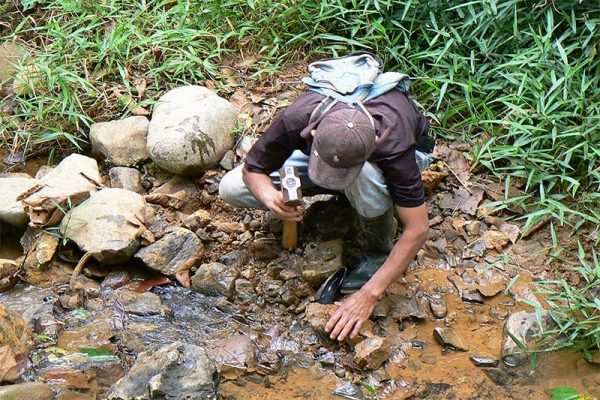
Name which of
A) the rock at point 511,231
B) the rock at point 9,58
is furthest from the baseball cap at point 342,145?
the rock at point 9,58

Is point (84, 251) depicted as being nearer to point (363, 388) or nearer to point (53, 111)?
point (53, 111)

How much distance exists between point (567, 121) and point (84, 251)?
2640 mm

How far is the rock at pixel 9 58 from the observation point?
16.5 ft

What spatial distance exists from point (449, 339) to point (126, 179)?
6.83 feet

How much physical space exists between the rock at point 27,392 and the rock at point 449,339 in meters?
1.69

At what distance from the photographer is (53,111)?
470 centimetres

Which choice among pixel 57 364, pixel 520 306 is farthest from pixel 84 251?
pixel 520 306

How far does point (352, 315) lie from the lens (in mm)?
3334

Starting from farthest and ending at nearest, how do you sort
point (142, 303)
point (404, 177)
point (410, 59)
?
point (410, 59), point (142, 303), point (404, 177)

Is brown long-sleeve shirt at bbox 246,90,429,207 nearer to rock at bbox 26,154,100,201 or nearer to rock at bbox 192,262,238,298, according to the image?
rock at bbox 192,262,238,298

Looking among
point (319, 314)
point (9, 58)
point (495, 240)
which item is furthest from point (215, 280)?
point (9, 58)

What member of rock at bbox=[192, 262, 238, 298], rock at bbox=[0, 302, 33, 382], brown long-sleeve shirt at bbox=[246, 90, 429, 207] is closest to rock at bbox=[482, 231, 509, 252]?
brown long-sleeve shirt at bbox=[246, 90, 429, 207]

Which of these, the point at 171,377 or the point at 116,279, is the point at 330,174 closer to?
the point at 171,377

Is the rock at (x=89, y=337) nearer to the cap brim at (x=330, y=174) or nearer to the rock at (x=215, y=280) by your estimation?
the rock at (x=215, y=280)
